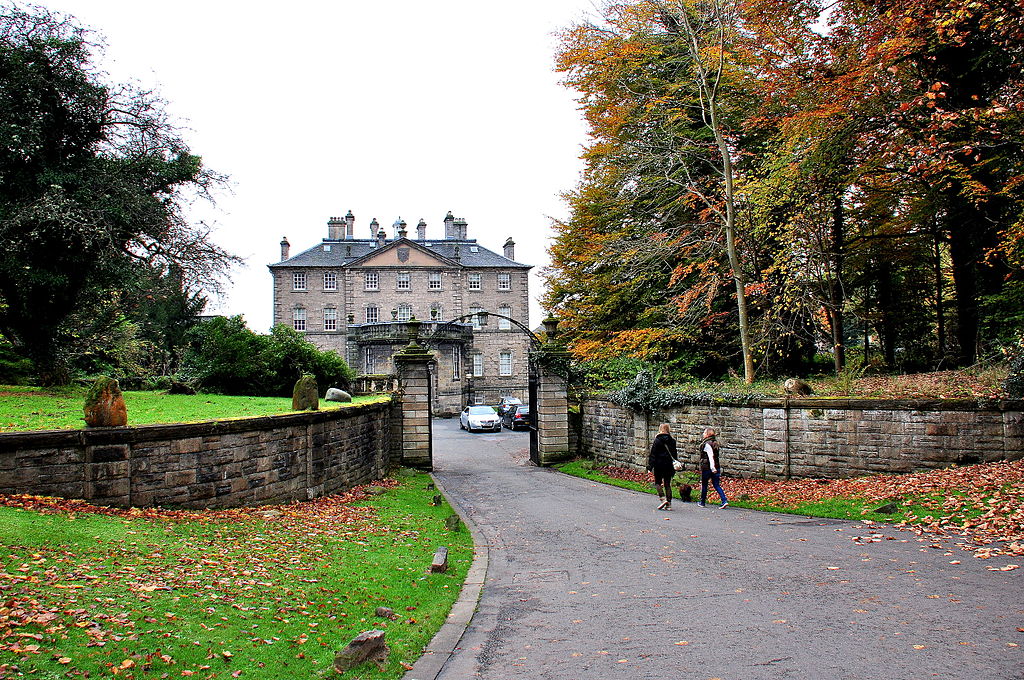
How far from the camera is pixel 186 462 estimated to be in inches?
377

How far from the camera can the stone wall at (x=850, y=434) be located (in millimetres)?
11406

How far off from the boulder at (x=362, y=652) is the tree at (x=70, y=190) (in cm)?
1408

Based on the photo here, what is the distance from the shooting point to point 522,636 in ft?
20.0

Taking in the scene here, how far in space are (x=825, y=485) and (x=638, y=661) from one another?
8885mm

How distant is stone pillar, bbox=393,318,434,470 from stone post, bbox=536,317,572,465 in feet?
11.8

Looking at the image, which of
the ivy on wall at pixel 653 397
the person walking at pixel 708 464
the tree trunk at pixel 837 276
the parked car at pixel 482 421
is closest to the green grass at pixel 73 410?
the ivy on wall at pixel 653 397

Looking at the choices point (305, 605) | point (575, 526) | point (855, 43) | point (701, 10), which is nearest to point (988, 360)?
point (855, 43)

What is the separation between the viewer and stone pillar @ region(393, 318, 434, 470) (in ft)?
67.9

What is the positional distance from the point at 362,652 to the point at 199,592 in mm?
1954

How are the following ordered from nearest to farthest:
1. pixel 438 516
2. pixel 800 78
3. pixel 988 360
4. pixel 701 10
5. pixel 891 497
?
pixel 891 497 → pixel 438 516 → pixel 988 360 → pixel 800 78 → pixel 701 10

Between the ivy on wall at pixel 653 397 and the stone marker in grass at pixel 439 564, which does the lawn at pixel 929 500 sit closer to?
the ivy on wall at pixel 653 397

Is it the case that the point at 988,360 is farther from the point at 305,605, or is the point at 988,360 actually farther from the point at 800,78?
the point at 305,605

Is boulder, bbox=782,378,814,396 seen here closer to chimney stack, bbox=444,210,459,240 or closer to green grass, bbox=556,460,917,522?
green grass, bbox=556,460,917,522

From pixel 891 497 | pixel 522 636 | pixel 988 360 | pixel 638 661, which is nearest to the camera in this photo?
pixel 638 661
